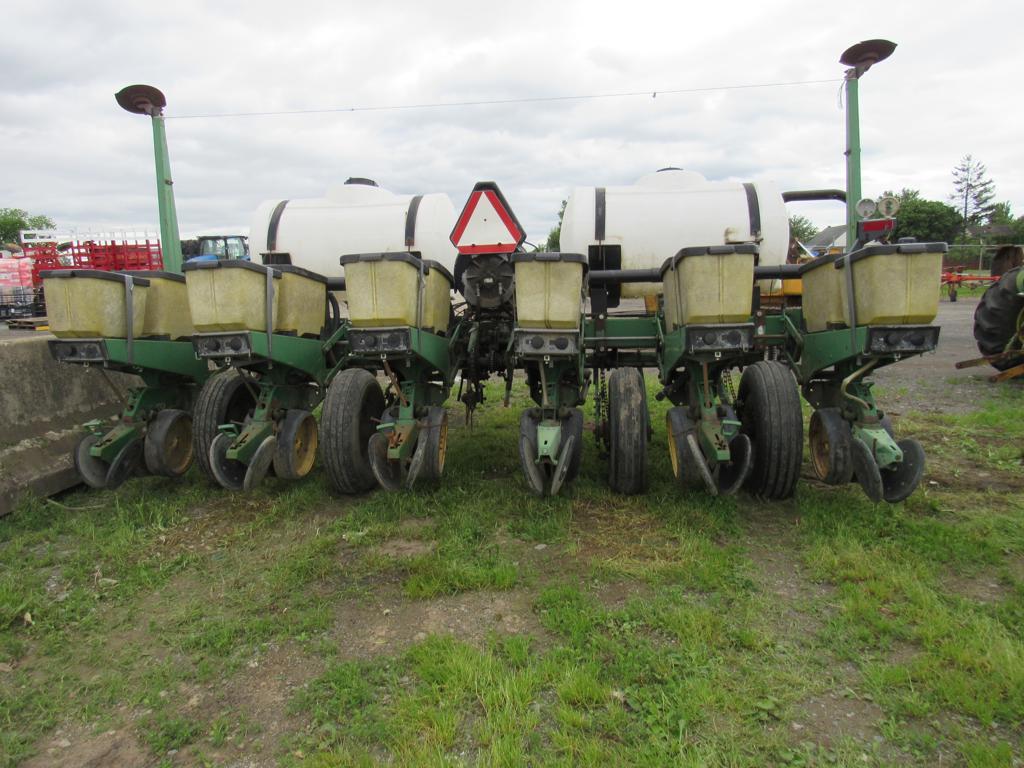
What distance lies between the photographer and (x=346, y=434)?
437 centimetres

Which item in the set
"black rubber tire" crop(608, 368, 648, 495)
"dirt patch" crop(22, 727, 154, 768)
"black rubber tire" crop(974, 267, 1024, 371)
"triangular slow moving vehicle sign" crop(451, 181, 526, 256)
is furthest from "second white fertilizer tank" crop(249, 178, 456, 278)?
"black rubber tire" crop(974, 267, 1024, 371)

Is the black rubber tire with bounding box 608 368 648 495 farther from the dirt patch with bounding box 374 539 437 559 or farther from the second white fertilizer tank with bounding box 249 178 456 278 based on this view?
the second white fertilizer tank with bounding box 249 178 456 278

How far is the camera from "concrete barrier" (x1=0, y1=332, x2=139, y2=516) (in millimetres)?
4512

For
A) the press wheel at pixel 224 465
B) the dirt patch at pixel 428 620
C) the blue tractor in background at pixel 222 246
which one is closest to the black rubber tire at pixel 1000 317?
the dirt patch at pixel 428 620

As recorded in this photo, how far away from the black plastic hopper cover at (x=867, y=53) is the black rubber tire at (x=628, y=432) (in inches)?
133

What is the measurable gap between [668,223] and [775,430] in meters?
1.90

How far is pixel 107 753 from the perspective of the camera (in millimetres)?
2238

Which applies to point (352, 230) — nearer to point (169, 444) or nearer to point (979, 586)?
point (169, 444)

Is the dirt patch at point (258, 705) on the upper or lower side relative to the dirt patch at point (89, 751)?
upper

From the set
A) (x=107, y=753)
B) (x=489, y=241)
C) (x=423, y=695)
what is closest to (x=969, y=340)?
(x=489, y=241)

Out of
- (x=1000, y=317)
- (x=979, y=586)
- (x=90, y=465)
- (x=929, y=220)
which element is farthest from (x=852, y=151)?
(x=929, y=220)

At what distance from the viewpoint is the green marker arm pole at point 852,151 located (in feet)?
17.8

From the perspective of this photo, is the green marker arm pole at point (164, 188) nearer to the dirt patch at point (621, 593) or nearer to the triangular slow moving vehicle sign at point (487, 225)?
the triangular slow moving vehicle sign at point (487, 225)

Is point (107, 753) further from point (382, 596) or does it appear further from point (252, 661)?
point (382, 596)
